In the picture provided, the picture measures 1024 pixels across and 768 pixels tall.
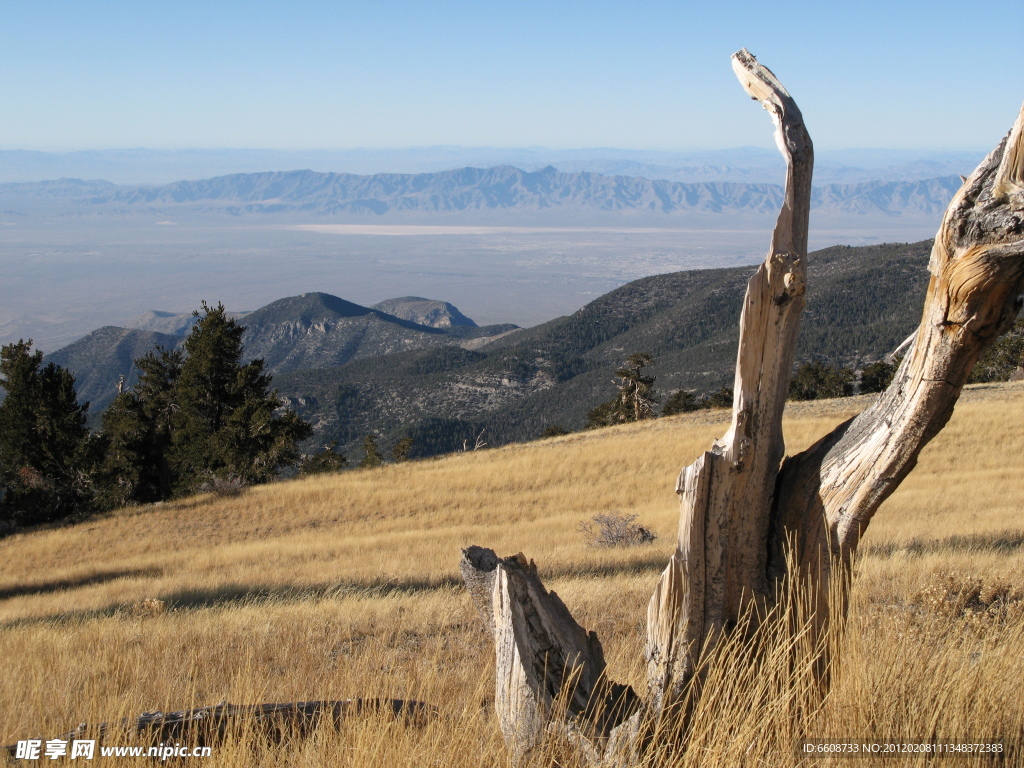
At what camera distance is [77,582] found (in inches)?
548

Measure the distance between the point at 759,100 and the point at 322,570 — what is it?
10.8 m

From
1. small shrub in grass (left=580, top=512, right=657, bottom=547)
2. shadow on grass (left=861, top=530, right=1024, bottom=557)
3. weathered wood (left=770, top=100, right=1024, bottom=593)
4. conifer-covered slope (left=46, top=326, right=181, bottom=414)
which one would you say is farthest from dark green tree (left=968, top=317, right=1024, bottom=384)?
conifer-covered slope (left=46, top=326, right=181, bottom=414)

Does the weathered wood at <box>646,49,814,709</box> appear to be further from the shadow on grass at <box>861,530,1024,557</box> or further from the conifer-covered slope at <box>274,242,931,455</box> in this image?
the conifer-covered slope at <box>274,242,931,455</box>

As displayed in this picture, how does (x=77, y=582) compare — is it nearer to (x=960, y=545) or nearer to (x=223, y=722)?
(x=223, y=722)

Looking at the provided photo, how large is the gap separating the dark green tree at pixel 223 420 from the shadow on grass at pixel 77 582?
46.9 ft

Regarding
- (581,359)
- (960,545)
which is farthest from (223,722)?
(581,359)

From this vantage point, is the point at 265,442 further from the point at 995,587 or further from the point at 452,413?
the point at 452,413

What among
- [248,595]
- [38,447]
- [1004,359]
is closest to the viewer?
[248,595]

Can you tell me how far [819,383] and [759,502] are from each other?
45.9 m

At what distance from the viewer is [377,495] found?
2052 cm

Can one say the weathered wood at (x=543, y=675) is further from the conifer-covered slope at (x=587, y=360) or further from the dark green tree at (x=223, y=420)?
the conifer-covered slope at (x=587, y=360)

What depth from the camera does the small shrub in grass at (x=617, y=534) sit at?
1236 cm

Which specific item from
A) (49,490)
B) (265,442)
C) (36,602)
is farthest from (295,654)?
(49,490)

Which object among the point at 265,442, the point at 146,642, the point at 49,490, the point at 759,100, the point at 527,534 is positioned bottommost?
the point at 49,490
